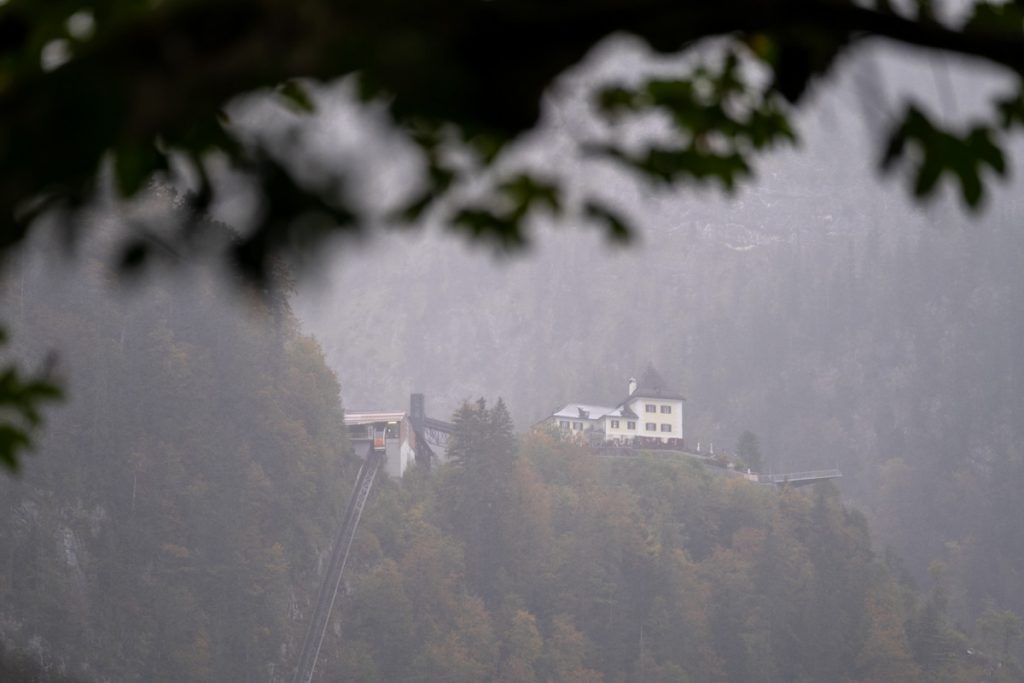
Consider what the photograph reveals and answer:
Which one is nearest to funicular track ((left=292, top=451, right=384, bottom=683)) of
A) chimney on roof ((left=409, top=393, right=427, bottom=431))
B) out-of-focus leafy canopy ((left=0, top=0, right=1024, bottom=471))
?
chimney on roof ((left=409, top=393, right=427, bottom=431))

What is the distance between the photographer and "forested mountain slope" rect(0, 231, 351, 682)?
4462 cm

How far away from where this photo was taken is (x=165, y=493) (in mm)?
52688

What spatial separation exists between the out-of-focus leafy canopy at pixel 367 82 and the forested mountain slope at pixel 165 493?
40.9 metres

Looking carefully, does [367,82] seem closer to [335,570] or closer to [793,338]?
[335,570]

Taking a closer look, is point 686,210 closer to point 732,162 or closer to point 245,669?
point 245,669

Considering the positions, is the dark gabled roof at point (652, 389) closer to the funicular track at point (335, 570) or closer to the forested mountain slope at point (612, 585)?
the forested mountain slope at point (612, 585)

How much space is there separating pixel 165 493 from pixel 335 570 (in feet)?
41.7

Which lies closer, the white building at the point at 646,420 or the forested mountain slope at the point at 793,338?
the white building at the point at 646,420

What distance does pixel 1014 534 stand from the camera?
412 feet

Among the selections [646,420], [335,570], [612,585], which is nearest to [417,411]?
[646,420]

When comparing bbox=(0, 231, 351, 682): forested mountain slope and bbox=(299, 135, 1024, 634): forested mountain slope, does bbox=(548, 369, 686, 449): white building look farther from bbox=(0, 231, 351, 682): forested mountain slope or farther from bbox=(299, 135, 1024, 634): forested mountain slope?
bbox=(299, 135, 1024, 634): forested mountain slope

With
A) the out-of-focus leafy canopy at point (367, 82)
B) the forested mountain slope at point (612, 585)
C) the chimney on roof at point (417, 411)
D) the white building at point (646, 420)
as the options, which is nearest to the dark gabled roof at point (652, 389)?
the white building at point (646, 420)

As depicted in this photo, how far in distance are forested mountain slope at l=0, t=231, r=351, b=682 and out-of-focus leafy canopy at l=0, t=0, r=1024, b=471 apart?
40915 mm

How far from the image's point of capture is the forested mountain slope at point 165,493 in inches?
1757
